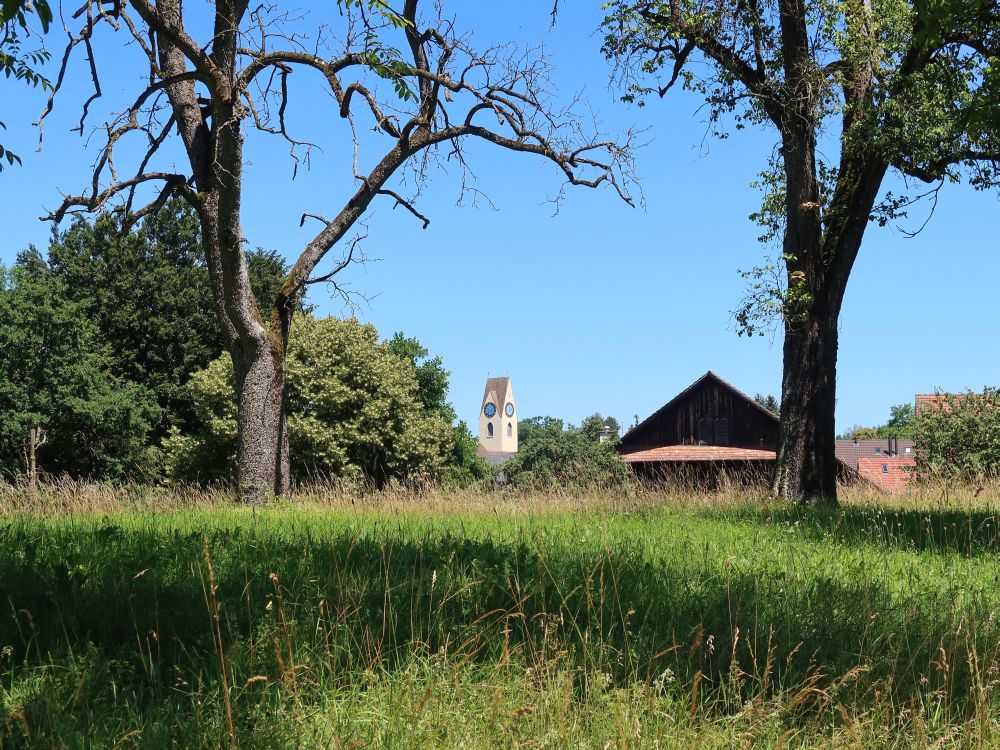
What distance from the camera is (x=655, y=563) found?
7.44m

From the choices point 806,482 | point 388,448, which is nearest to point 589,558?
point 806,482

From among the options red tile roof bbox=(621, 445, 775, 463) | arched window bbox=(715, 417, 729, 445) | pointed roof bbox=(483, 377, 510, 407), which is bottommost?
red tile roof bbox=(621, 445, 775, 463)

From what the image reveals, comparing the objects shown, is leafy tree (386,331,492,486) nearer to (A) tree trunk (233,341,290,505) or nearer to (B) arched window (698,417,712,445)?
(B) arched window (698,417,712,445)

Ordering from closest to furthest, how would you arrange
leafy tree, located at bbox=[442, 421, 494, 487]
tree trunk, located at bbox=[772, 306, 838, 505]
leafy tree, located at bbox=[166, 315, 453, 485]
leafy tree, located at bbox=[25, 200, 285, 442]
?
1. tree trunk, located at bbox=[772, 306, 838, 505]
2. leafy tree, located at bbox=[166, 315, 453, 485]
3. leafy tree, located at bbox=[25, 200, 285, 442]
4. leafy tree, located at bbox=[442, 421, 494, 487]

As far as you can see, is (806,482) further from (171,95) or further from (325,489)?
(171,95)

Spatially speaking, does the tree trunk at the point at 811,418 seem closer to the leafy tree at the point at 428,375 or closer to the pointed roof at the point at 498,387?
the leafy tree at the point at 428,375

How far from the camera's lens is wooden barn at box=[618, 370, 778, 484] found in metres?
49.1

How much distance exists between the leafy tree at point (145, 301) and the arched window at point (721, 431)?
27.9 metres

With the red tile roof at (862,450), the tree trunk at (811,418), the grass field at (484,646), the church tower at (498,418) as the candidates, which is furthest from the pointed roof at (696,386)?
the church tower at (498,418)

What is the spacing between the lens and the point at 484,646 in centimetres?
488

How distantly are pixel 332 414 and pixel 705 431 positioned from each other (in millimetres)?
22897

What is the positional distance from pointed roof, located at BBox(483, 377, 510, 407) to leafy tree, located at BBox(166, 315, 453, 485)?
126m

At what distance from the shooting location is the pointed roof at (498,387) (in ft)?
549

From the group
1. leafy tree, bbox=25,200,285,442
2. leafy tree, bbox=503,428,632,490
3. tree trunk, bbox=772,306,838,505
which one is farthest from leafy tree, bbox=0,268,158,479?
tree trunk, bbox=772,306,838,505
